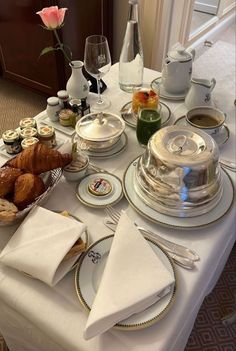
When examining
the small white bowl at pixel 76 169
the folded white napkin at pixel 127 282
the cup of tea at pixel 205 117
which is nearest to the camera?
the folded white napkin at pixel 127 282

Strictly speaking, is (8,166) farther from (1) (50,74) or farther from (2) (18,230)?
(1) (50,74)

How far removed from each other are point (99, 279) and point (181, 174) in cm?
26

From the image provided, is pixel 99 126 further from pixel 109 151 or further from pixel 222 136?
pixel 222 136

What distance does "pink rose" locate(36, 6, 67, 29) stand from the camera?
0.89 metres

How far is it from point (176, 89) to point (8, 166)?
0.60 metres

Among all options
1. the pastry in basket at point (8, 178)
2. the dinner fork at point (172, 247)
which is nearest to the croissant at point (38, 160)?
the pastry in basket at point (8, 178)

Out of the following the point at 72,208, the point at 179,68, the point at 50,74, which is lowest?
the point at 50,74

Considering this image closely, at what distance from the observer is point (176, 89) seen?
111 centimetres

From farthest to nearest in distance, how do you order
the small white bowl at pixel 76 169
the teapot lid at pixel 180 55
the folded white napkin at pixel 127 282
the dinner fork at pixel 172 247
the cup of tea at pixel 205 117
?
the teapot lid at pixel 180 55 < the cup of tea at pixel 205 117 < the small white bowl at pixel 76 169 < the dinner fork at pixel 172 247 < the folded white napkin at pixel 127 282

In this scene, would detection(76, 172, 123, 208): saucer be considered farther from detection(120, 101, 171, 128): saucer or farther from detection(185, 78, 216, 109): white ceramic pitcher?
detection(185, 78, 216, 109): white ceramic pitcher

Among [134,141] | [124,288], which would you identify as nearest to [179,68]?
[134,141]

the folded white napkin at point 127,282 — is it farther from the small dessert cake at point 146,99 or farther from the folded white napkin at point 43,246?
the small dessert cake at point 146,99

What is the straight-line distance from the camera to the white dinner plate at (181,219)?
72 cm

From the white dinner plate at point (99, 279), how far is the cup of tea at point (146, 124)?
0.32 metres
